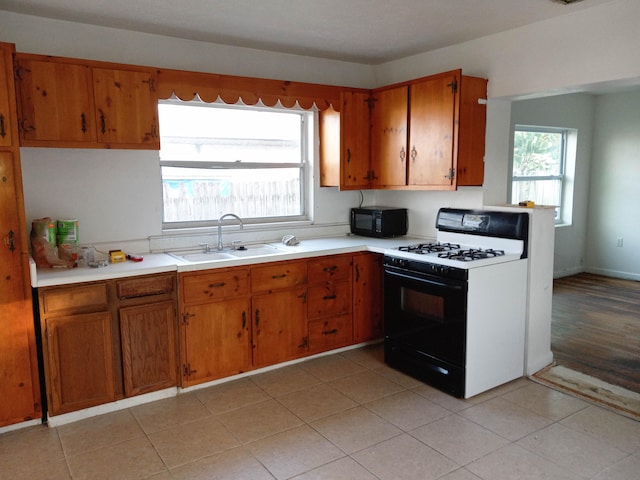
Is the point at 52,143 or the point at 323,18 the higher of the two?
the point at 323,18

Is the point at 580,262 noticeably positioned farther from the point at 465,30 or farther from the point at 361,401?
the point at 361,401

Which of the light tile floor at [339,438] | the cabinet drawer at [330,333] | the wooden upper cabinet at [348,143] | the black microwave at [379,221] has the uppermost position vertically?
the wooden upper cabinet at [348,143]

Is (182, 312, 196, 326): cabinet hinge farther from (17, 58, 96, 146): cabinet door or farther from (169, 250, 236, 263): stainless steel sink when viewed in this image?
(17, 58, 96, 146): cabinet door

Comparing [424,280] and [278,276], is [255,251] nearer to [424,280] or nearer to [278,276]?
[278,276]

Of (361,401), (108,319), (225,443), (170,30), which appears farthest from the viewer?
(170,30)

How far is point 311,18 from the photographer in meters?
3.16

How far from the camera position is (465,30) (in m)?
3.47

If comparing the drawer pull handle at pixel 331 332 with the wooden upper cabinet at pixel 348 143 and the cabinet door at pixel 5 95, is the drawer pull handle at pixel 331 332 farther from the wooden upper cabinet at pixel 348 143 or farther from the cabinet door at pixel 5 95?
the cabinet door at pixel 5 95

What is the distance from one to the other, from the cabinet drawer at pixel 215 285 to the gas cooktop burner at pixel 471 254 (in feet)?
4.52

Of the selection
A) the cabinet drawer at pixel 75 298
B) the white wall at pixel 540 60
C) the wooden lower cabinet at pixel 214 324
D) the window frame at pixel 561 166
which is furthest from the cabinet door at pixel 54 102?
the window frame at pixel 561 166

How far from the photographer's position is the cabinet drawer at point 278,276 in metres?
3.44

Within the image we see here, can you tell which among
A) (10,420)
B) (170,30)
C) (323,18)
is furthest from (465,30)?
(10,420)

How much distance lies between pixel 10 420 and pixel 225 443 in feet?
4.14

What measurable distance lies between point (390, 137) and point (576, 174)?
11.7 feet
